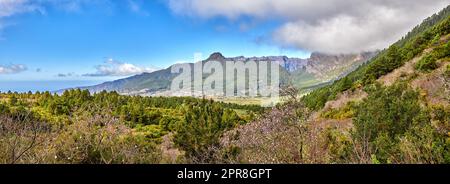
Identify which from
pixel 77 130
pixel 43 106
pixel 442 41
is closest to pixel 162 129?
pixel 43 106

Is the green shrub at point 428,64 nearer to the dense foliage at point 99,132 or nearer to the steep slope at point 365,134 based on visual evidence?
the steep slope at point 365,134

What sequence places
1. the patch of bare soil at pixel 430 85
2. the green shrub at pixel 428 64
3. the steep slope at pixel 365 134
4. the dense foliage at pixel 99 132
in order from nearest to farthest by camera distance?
1. the dense foliage at pixel 99 132
2. the steep slope at pixel 365 134
3. the patch of bare soil at pixel 430 85
4. the green shrub at pixel 428 64

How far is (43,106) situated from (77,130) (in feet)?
210

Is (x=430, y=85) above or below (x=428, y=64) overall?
below

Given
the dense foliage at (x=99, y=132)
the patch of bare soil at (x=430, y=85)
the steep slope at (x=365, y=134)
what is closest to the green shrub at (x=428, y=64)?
the patch of bare soil at (x=430, y=85)

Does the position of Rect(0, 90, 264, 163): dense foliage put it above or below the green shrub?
below

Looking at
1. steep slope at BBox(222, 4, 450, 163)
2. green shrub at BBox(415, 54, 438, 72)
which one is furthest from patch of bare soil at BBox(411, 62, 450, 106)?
green shrub at BBox(415, 54, 438, 72)

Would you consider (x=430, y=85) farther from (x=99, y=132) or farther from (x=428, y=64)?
(x=99, y=132)

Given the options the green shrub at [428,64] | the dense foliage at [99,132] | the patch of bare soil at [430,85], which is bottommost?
the dense foliage at [99,132]

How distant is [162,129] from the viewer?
55.8m

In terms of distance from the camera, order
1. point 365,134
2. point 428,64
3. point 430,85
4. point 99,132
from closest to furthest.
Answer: point 99,132 → point 365,134 → point 430,85 → point 428,64

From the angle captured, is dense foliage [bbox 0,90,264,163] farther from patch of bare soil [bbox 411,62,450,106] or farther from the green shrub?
the green shrub

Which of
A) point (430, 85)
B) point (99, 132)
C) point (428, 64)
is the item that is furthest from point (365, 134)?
point (428, 64)
